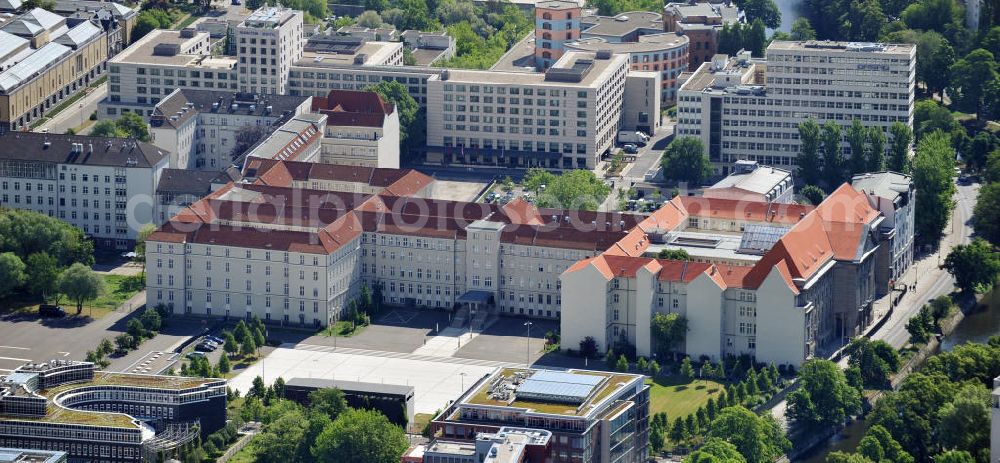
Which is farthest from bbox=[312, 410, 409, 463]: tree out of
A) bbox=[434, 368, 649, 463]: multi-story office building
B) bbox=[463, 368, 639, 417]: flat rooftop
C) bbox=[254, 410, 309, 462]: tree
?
bbox=[463, 368, 639, 417]: flat rooftop

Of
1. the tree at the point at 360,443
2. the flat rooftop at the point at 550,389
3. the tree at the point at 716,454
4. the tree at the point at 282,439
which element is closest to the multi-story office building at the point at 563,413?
the flat rooftop at the point at 550,389

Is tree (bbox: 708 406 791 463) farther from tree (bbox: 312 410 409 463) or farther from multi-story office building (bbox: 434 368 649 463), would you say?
tree (bbox: 312 410 409 463)

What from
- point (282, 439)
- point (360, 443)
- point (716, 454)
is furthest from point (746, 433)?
point (282, 439)

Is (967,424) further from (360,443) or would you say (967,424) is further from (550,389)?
(360,443)

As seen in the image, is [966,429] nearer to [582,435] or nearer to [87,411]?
[582,435]

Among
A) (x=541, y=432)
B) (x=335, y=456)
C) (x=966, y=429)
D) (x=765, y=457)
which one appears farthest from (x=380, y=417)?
(x=966, y=429)

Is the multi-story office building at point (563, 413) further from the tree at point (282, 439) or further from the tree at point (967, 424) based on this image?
the tree at point (967, 424)
